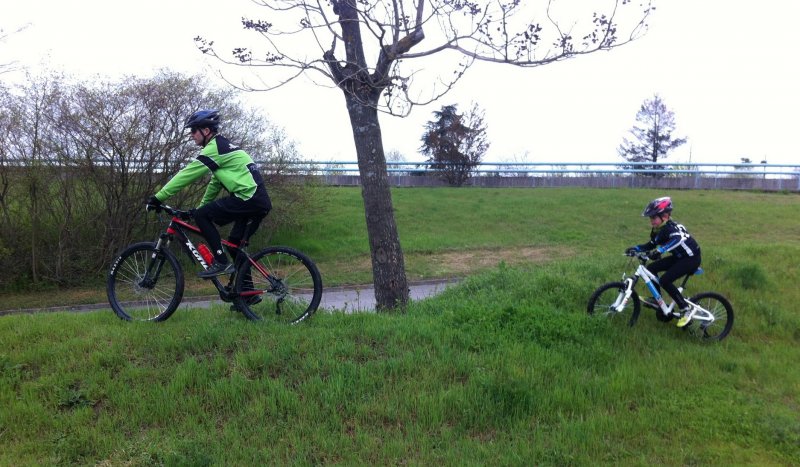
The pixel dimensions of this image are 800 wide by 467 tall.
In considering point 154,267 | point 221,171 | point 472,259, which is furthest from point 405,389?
Answer: point 472,259

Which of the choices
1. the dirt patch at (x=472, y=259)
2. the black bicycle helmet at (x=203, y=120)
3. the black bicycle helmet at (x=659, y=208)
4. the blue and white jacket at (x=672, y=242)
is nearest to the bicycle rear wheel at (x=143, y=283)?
the black bicycle helmet at (x=203, y=120)

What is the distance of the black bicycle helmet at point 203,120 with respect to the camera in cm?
522

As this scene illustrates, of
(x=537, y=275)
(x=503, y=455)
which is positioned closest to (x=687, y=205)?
(x=537, y=275)

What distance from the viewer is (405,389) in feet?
13.6

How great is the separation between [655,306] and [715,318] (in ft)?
2.56

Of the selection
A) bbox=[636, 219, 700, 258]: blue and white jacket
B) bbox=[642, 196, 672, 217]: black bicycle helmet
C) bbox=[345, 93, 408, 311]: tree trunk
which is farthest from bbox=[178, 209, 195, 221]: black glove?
bbox=[642, 196, 672, 217]: black bicycle helmet

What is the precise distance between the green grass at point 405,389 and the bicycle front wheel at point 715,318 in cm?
17

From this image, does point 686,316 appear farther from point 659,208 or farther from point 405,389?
point 405,389

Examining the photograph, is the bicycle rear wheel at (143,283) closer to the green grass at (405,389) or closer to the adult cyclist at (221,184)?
the green grass at (405,389)

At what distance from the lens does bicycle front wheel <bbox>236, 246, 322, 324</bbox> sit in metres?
5.37

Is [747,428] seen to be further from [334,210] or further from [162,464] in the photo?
[334,210]

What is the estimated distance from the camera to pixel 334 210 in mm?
22047

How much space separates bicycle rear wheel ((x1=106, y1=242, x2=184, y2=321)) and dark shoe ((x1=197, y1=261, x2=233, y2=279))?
13.1 inches

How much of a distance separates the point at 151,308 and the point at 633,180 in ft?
104
